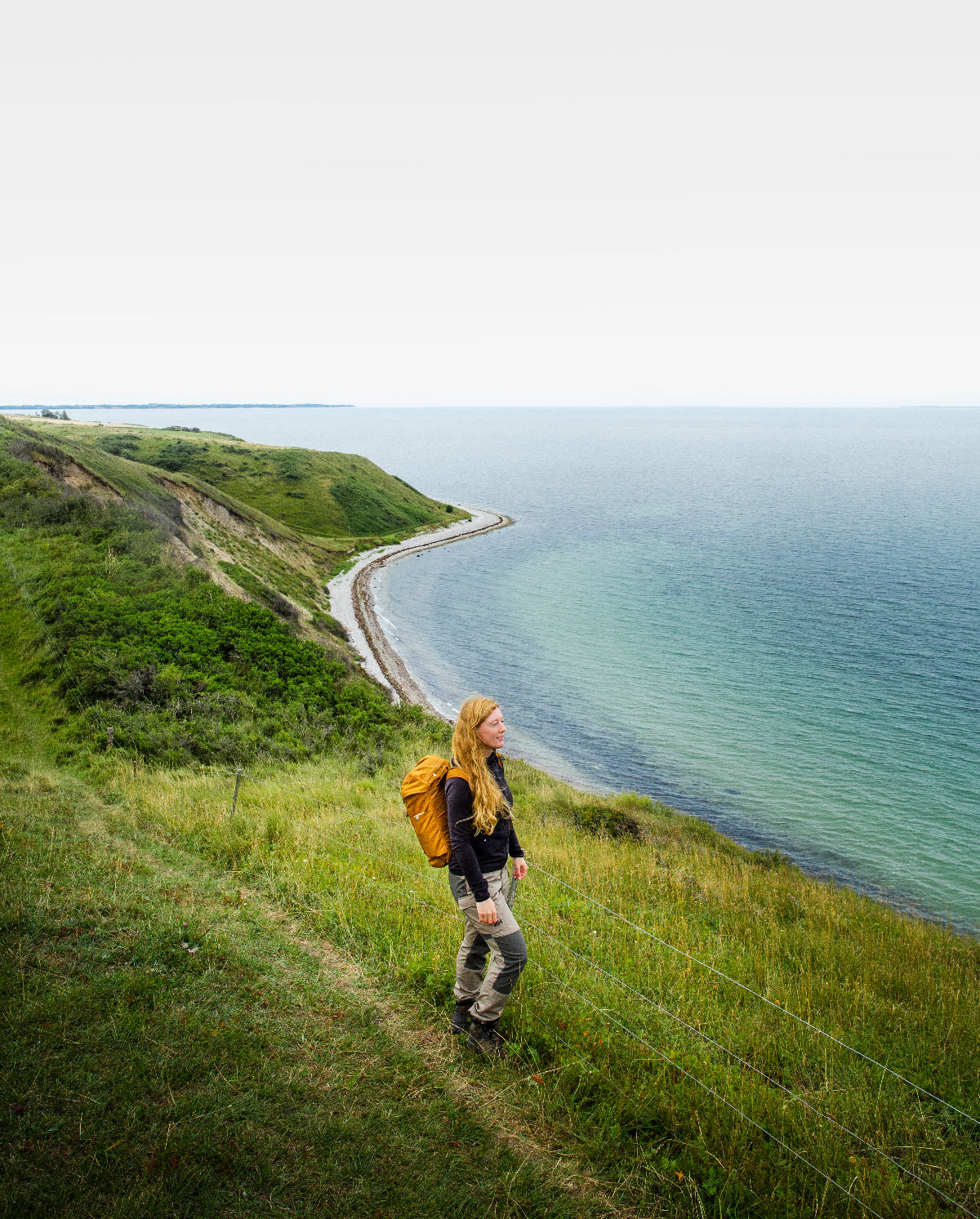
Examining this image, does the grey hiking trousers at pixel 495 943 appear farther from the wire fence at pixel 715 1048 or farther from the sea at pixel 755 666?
the sea at pixel 755 666

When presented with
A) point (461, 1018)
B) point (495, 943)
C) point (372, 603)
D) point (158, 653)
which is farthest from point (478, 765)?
point (372, 603)

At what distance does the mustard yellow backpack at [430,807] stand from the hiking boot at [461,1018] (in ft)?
4.27

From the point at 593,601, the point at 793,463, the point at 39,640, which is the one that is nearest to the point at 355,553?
the point at 593,601

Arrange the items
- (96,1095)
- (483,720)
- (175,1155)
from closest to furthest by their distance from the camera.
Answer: (175,1155), (96,1095), (483,720)

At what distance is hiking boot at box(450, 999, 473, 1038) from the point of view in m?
5.33

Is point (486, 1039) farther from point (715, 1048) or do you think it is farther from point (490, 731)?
point (490, 731)

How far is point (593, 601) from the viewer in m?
55.3

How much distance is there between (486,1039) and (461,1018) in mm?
260

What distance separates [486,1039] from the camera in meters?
5.21

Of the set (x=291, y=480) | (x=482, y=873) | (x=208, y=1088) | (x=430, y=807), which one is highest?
(x=291, y=480)

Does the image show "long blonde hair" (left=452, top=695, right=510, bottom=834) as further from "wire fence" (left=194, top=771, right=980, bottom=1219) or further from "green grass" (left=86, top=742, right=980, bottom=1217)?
"wire fence" (left=194, top=771, right=980, bottom=1219)

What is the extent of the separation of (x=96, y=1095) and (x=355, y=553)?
71.3 meters

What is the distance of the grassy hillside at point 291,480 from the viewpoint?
80000mm

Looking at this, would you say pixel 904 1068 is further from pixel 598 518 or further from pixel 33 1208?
pixel 598 518
